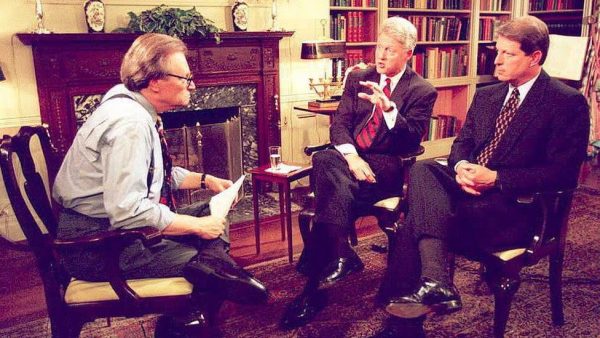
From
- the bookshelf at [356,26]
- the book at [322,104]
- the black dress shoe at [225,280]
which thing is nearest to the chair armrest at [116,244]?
the black dress shoe at [225,280]

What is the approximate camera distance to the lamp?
12.9ft

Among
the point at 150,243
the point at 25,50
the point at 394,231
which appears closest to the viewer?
the point at 150,243

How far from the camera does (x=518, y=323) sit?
2203 millimetres

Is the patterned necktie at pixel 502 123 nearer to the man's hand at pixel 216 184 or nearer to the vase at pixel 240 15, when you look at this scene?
the man's hand at pixel 216 184

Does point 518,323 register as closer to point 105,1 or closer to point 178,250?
point 178,250

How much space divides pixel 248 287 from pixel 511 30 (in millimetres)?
1410

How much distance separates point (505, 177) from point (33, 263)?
8.39 ft

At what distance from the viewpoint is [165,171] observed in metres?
1.87

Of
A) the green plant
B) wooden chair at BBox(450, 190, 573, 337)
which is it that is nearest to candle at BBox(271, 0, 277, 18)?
the green plant

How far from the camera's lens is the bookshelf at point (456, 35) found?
5012 millimetres

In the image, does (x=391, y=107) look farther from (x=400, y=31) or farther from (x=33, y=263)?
(x=33, y=263)

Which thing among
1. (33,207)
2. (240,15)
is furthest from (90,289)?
(240,15)

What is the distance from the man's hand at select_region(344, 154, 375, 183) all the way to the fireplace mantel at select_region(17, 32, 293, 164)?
5.56 feet

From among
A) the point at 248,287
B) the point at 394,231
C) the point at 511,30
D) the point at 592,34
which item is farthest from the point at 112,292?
the point at 592,34
